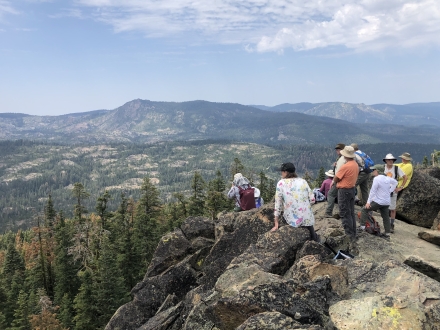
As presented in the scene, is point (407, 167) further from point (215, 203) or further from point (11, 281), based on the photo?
point (11, 281)

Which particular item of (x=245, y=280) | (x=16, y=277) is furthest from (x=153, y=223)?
(x=245, y=280)

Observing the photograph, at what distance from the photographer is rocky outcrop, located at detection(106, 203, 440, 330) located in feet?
20.8

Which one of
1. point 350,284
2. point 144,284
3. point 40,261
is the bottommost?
point 40,261

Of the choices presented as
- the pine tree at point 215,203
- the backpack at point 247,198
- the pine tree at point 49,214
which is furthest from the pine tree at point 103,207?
the backpack at point 247,198

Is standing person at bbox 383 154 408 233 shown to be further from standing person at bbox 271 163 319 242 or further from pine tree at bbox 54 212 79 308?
pine tree at bbox 54 212 79 308

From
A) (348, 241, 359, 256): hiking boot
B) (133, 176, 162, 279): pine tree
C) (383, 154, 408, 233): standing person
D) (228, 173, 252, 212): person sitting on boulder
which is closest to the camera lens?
(348, 241, 359, 256): hiking boot

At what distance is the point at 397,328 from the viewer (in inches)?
231

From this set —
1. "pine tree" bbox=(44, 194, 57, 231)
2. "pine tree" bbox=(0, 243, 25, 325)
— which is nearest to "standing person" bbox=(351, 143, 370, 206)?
"pine tree" bbox=(44, 194, 57, 231)

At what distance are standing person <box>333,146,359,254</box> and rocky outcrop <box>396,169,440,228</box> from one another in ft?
25.2

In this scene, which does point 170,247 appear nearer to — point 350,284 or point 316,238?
point 316,238

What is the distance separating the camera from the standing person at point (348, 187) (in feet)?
40.5

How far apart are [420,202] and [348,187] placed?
8492 mm

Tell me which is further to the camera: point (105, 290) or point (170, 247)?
point (105, 290)

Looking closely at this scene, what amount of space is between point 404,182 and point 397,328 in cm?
1317
